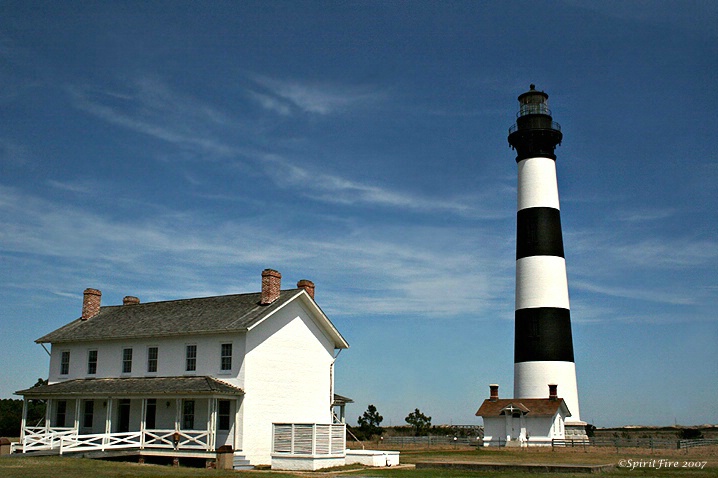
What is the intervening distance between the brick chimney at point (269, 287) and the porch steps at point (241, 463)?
6666mm

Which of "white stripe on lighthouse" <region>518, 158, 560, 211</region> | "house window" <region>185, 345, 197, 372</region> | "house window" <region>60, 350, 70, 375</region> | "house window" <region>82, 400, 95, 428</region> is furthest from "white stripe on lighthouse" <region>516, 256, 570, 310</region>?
"house window" <region>60, 350, 70, 375</region>

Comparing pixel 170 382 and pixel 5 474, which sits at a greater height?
pixel 170 382

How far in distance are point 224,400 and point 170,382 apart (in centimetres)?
242

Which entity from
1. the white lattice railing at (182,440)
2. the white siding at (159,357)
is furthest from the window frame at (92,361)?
the white lattice railing at (182,440)

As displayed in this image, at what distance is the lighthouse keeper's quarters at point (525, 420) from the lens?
144 feet

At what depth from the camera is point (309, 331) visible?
35.1 m

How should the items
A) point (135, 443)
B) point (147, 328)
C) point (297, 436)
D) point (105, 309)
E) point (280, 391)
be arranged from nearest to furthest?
point (297, 436) → point (135, 443) → point (280, 391) → point (147, 328) → point (105, 309)

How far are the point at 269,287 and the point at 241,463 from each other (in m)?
7.61

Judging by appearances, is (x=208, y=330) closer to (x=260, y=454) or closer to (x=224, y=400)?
(x=224, y=400)

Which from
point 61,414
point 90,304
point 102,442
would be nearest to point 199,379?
point 102,442

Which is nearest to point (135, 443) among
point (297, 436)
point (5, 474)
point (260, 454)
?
point (260, 454)

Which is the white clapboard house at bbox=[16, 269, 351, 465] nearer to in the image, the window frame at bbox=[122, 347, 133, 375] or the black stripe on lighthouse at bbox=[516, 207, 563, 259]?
the window frame at bbox=[122, 347, 133, 375]

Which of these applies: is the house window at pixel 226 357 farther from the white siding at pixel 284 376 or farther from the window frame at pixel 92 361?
the window frame at pixel 92 361

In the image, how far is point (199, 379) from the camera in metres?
31.5
